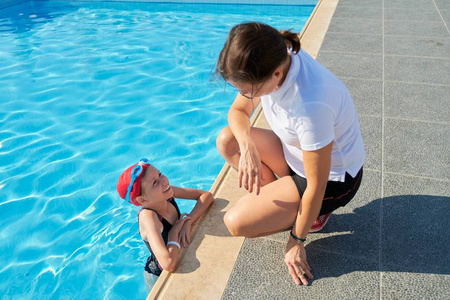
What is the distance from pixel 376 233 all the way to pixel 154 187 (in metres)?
1.36

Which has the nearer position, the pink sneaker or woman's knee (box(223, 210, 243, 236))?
woman's knee (box(223, 210, 243, 236))

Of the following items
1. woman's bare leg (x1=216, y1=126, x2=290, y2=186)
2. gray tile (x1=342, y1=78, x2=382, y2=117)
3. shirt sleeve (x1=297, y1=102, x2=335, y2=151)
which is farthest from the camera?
gray tile (x1=342, y1=78, x2=382, y2=117)

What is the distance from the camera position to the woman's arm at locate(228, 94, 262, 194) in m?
2.17

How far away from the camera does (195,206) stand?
2.83 meters

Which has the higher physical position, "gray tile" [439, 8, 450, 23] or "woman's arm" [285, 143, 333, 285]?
"woman's arm" [285, 143, 333, 285]

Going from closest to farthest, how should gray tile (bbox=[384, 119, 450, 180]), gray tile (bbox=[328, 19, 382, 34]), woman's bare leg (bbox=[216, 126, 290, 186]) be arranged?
woman's bare leg (bbox=[216, 126, 290, 186])
gray tile (bbox=[384, 119, 450, 180])
gray tile (bbox=[328, 19, 382, 34])

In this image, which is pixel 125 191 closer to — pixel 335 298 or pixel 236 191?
pixel 236 191

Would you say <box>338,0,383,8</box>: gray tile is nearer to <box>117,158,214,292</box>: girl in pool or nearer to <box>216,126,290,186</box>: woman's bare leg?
<box>216,126,290,186</box>: woman's bare leg

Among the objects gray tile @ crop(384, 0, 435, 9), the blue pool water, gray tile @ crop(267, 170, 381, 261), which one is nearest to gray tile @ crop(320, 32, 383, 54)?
the blue pool water

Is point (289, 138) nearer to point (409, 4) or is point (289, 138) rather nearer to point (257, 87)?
point (257, 87)

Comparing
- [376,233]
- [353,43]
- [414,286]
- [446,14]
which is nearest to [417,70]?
[353,43]

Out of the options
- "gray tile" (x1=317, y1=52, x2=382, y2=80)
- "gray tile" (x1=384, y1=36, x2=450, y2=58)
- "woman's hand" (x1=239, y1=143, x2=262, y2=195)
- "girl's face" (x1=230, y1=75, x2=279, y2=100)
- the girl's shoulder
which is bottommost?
"gray tile" (x1=384, y1=36, x2=450, y2=58)

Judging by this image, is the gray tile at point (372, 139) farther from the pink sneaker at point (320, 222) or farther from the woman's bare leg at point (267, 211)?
the woman's bare leg at point (267, 211)

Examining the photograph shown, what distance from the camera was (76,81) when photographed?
6219 mm
